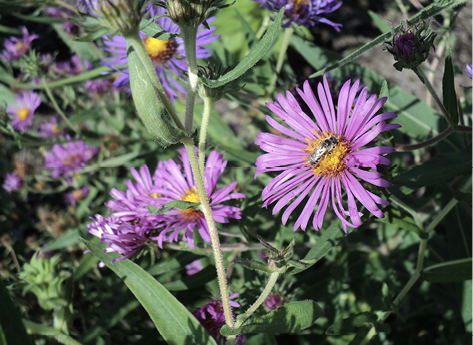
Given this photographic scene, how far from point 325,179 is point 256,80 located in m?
0.81

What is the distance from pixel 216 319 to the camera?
1147 millimetres

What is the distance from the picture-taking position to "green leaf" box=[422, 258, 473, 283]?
40.0 inches

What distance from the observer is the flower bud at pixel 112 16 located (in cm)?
62

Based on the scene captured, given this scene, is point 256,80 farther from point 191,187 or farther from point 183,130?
point 183,130

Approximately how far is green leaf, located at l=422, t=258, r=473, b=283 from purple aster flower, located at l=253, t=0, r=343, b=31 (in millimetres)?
915

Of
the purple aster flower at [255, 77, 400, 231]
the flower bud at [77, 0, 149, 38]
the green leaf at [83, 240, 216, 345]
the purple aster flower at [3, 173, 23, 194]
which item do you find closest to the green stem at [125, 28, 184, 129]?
the flower bud at [77, 0, 149, 38]

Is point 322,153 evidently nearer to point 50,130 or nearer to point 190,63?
point 190,63

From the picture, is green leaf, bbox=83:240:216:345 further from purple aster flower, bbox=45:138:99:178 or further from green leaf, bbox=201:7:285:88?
purple aster flower, bbox=45:138:99:178

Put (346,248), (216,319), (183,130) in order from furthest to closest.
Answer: (346,248), (216,319), (183,130)

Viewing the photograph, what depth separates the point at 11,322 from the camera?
0.87m

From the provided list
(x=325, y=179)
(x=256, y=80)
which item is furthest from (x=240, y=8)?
(x=325, y=179)

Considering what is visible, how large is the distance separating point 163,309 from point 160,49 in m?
1.18

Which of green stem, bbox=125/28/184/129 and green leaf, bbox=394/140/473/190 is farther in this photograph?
green leaf, bbox=394/140/473/190

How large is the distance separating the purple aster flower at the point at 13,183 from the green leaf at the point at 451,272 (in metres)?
2.41
